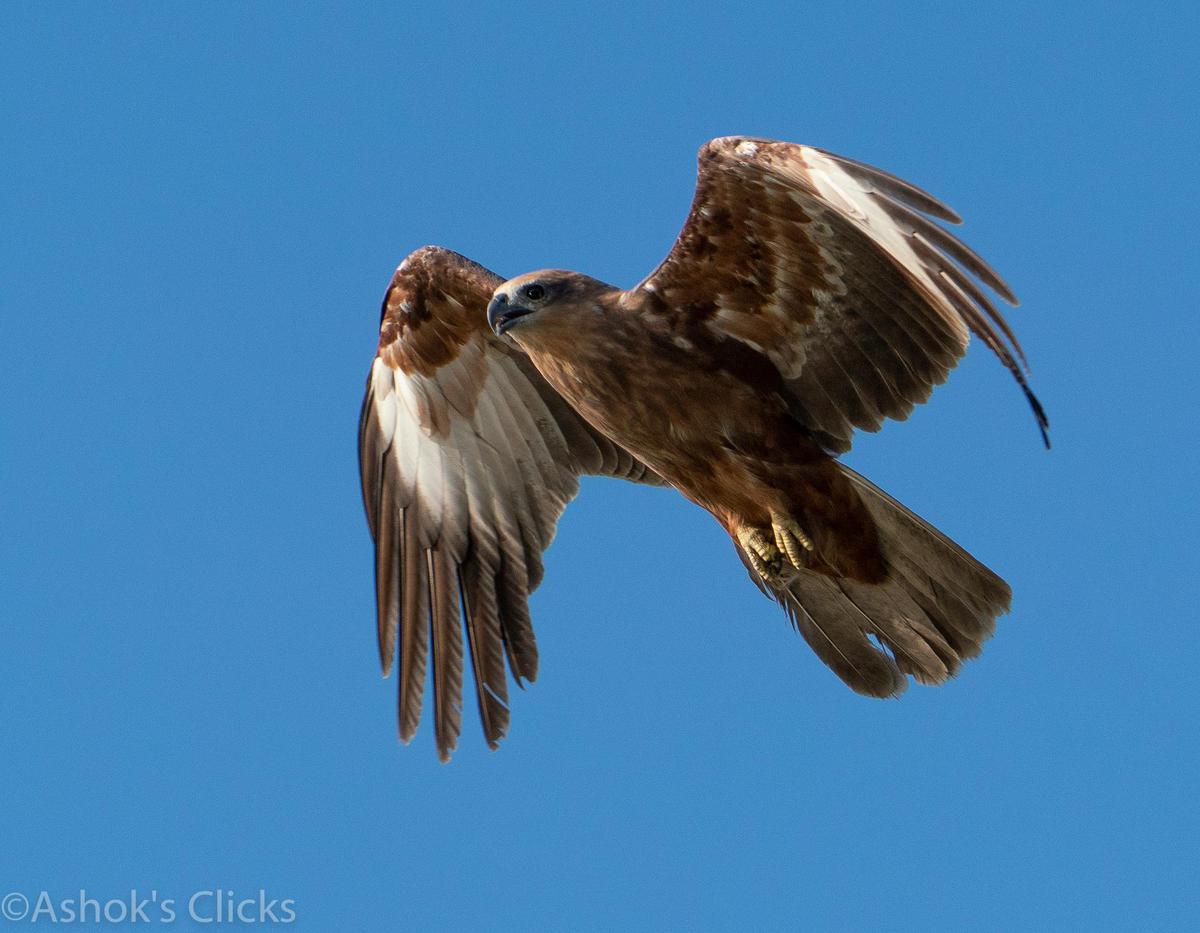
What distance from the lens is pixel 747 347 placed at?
929cm

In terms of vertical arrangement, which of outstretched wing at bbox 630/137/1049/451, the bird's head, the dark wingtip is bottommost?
the dark wingtip

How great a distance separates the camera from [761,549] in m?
9.54

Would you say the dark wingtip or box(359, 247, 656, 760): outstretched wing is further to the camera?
box(359, 247, 656, 760): outstretched wing

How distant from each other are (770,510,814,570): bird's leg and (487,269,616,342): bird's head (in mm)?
1421

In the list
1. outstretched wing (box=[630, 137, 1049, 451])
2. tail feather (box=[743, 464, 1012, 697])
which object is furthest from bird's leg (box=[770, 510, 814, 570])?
outstretched wing (box=[630, 137, 1049, 451])

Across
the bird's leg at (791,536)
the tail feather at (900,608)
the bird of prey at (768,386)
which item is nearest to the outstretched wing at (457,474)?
the bird of prey at (768,386)

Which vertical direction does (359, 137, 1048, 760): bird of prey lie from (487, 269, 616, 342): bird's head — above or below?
below

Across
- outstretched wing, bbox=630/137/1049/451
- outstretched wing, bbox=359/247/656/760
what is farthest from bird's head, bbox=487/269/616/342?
outstretched wing, bbox=359/247/656/760

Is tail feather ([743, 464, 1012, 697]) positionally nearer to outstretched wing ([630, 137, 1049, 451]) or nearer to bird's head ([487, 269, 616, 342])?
outstretched wing ([630, 137, 1049, 451])

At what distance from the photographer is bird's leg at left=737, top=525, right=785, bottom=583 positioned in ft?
31.3

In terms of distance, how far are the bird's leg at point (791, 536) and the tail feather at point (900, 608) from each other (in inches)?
9.2

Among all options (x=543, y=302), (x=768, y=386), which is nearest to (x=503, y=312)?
(x=543, y=302)

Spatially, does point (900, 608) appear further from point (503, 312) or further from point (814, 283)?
point (503, 312)

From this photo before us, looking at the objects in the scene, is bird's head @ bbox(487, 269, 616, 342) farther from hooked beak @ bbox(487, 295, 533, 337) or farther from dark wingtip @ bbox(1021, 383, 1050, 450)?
dark wingtip @ bbox(1021, 383, 1050, 450)
